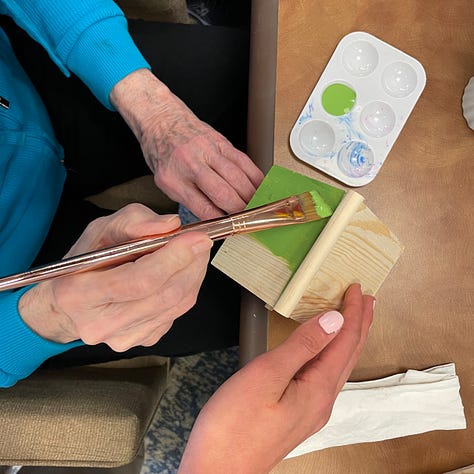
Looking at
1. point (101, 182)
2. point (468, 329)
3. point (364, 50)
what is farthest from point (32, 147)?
point (468, 329)

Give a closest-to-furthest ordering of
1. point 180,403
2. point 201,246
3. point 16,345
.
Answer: point 201,246, point 16,345, point 180,403

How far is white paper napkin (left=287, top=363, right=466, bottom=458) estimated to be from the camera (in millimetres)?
506

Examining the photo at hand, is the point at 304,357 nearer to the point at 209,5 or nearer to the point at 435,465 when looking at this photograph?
the point at 435,465

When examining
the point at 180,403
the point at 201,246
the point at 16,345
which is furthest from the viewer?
the point at 180,403

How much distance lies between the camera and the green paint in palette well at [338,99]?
538 millimetres

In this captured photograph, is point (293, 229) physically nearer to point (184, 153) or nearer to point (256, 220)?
point (256, 220)

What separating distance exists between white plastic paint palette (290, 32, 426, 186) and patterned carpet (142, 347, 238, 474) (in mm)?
642

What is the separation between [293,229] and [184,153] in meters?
0.17

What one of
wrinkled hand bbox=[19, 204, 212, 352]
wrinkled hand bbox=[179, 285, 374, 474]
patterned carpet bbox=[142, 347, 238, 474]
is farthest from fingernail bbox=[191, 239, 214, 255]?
patterned carpet bbox=[142, 347, 238, 474]

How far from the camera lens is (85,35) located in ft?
1.86

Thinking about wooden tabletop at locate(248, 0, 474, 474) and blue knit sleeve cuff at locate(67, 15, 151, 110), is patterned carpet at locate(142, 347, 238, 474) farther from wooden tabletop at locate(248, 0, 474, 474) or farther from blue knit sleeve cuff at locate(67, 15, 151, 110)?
blue knit sleeve cuff at locate(67, 15, 151, 110)

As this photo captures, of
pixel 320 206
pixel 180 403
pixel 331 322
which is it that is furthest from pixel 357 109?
pixel 180 403

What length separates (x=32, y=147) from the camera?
62 cm

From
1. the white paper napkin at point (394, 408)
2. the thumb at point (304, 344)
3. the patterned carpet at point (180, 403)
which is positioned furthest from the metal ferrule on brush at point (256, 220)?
the patterned carpet at point (180, 403)
